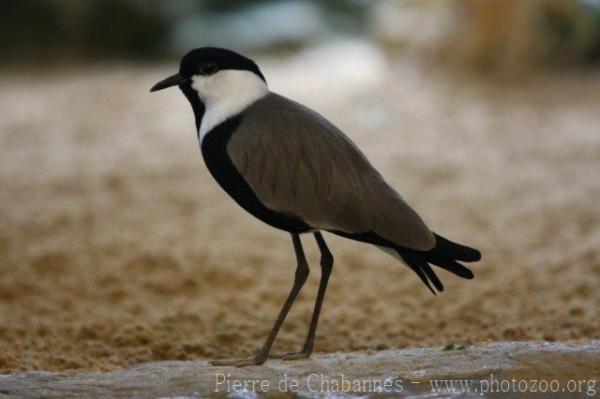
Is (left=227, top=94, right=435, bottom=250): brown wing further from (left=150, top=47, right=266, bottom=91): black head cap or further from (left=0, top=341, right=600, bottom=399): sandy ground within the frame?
(left=0, top=341, right=600, bottom=399): sandy ground

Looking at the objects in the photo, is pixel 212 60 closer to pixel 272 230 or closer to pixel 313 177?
pixel 313 177

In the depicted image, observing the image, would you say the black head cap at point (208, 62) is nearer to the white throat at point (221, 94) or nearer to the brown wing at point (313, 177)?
the white throat at point (221, 94)

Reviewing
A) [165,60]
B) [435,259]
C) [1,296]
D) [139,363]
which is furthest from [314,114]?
[165,60]

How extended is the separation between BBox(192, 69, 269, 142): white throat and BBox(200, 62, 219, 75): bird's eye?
1 cm

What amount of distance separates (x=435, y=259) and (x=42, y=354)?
152 centimetres

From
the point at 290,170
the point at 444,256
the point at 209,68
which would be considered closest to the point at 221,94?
the point at 209,68

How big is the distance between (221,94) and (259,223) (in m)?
2.70

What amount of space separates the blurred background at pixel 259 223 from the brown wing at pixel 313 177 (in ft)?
2.98

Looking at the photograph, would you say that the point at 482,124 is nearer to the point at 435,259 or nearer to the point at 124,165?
the point at 124,165

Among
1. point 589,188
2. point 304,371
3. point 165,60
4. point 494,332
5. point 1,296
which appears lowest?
point 304,371

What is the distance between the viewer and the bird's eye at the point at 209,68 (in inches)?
92.0

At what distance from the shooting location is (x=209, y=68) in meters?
2.34

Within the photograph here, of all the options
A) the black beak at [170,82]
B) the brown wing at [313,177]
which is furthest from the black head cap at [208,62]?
the brown wing at [313,177]

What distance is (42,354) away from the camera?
2982mm
